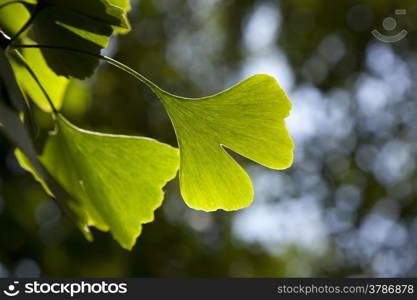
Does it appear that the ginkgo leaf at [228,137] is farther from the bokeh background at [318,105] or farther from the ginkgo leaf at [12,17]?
the bokeh background at [318,105]

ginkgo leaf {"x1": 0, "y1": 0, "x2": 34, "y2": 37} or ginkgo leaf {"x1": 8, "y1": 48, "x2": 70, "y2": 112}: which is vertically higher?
ginkgo leaf {"x1": 0, "y1": 0, "x2": 34, "y2": 37}

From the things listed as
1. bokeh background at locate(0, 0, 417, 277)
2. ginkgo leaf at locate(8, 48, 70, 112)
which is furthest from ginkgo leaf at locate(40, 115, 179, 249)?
bokeh background at locate(0, 0, 417, 277)

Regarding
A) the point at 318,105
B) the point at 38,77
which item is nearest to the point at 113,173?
the point at 38,77

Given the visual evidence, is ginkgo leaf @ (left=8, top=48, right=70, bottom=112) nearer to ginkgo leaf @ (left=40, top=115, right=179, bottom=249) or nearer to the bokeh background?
ginkgo leaf @ (left=40, top=115, right=179, bottom=249)

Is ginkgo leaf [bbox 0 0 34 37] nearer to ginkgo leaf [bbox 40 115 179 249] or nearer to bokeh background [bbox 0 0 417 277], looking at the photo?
ginkgo leaf [bbox 40 115 179 249]

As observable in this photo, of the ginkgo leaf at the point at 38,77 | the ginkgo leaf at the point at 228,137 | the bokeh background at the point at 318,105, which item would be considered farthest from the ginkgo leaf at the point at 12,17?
the bokeh background at the point at 318,105

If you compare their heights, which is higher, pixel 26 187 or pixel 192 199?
pixel 192 199

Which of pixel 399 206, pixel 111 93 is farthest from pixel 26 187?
pixel 399 206

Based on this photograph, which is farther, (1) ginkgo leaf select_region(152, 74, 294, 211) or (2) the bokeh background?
(2) the bokeh background

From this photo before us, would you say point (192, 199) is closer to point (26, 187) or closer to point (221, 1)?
point (26, 187)
